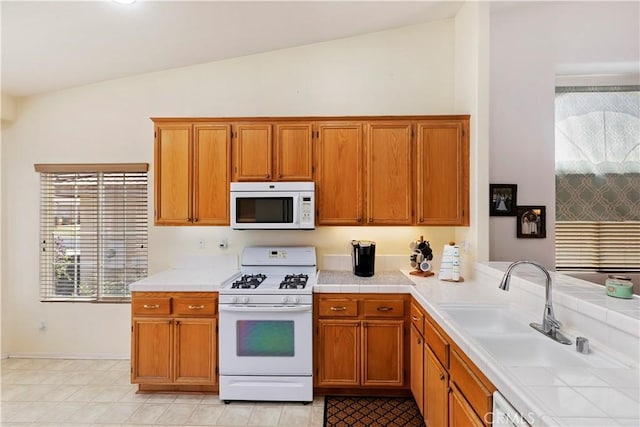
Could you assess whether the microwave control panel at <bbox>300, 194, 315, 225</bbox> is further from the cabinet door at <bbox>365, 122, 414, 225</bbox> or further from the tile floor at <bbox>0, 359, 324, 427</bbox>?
the tile floor at <bbox>0, 359, 324, 427</bbox>

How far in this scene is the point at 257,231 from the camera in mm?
3166

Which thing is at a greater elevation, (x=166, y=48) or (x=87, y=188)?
(x=166, y=48)

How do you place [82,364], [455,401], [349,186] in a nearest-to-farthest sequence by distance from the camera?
[455,401], [349,186], [82,364]

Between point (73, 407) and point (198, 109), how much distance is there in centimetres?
278

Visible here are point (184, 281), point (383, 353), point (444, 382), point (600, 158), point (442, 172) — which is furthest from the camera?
point (600, 158)

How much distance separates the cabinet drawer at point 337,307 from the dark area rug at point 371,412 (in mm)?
689

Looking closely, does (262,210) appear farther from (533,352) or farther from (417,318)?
(533,352)

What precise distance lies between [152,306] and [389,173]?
2289 millimetres

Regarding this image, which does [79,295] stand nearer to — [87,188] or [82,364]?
[82,364]

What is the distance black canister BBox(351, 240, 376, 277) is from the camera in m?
2.83

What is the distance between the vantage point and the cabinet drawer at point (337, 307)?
2523 millimetres

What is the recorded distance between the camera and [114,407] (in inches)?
97.9

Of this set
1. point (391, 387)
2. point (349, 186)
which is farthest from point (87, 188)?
point (391, 387)

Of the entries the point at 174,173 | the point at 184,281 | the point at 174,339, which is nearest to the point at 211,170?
the point at 174,173
